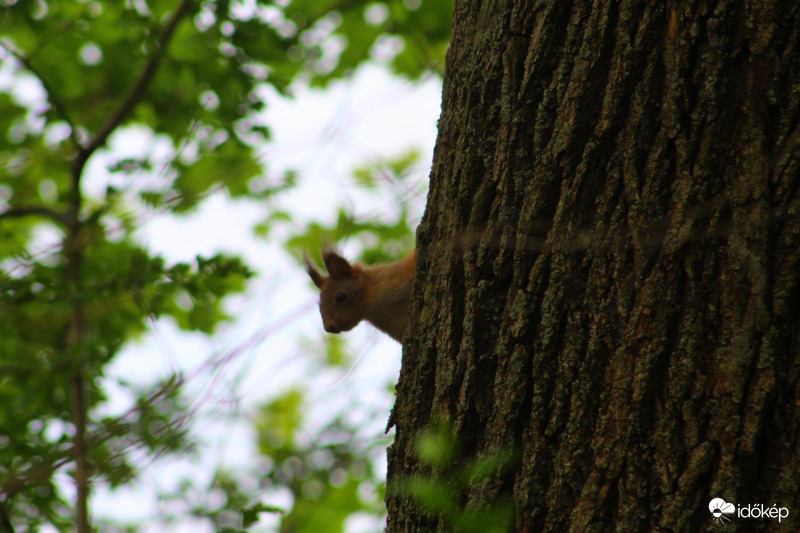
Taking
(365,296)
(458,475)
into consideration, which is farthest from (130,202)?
(458,475)

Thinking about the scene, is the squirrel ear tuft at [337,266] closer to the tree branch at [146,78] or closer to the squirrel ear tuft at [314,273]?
the squirrel ear tuft at [314,273]

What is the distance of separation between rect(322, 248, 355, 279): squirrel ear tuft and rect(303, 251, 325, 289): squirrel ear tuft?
0.14 metres

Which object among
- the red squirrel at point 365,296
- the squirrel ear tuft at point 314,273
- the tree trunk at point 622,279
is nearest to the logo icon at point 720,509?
the tree trunk at point 622,279

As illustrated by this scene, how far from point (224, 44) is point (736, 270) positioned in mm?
3394

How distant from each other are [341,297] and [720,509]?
2690 millimetres

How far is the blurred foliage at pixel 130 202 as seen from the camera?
291cm

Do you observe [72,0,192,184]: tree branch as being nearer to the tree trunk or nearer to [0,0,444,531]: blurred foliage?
[0,0,444,531]: blurred foliage

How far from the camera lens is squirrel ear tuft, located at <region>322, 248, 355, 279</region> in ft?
Result: 12.6

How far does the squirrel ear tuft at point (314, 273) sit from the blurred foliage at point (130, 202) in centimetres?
40

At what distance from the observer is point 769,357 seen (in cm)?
127

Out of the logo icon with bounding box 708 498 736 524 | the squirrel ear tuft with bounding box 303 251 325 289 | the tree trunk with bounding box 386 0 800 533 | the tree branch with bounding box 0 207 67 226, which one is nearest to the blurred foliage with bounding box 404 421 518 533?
the tree trunk with bounding box 386 0 800 533

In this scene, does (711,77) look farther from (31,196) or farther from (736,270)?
(31,196)

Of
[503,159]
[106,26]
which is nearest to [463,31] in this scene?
[503,159]

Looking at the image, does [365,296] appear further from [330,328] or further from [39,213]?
[39,213]
